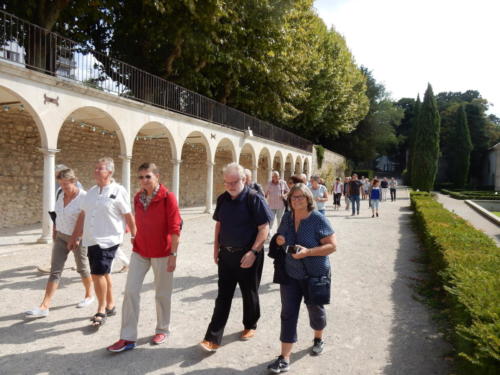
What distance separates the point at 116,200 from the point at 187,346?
1.65m

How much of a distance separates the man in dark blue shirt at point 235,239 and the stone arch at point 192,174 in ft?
50.2

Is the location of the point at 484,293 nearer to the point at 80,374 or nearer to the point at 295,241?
the point at 295,241

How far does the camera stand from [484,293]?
300cm

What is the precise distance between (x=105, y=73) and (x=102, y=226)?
999 cm

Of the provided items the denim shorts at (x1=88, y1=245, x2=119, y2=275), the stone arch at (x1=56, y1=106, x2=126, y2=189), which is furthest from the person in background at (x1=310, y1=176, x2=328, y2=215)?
the stone arch at (x1=56, y1=106, x2=126, y2=189)

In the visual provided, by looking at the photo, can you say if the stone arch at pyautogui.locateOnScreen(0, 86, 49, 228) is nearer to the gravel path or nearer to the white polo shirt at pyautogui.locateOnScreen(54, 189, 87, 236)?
the gravel path

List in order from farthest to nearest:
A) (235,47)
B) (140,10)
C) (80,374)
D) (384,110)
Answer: (384,110), (235,47), (140,10), (80,374)

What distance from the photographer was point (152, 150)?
52.0 feet

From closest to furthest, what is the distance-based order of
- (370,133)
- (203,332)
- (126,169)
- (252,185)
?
(203,332) → (252,185) → (126,169) → (370,133)

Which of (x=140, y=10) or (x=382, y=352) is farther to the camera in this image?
(x=140, y=10)

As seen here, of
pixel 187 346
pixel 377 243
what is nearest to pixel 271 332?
pixel 187 346

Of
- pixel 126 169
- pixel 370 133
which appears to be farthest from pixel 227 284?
pixel 370 133

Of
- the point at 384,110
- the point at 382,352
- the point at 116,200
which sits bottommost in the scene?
the point at 382,352

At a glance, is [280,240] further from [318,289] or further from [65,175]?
[65,175]
